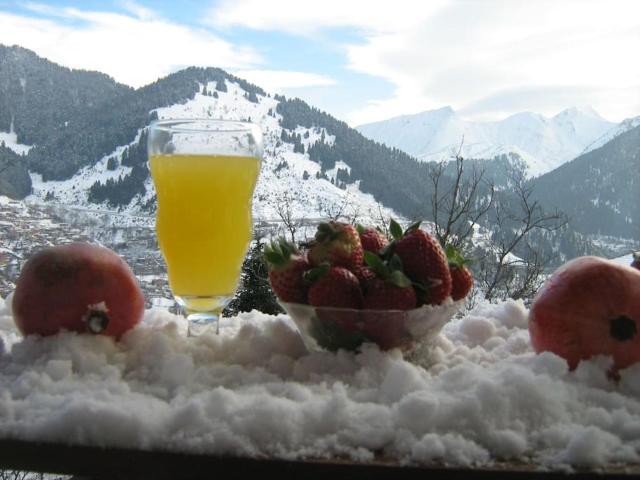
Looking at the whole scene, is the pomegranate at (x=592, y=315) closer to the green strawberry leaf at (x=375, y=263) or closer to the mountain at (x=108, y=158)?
the green strawberry leaf at (x=375, y=263)

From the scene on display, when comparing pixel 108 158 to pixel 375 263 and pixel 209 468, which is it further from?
pixel 209 468

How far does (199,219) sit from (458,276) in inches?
15.5

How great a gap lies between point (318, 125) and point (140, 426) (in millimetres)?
39889

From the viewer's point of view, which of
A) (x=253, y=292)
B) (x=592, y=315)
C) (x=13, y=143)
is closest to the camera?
(x=592, y=315)

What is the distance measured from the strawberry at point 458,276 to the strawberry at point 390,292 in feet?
0.38

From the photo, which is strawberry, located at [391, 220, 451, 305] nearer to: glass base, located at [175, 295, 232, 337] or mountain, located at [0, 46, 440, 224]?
glass base, located at [175, 295, 232, 337]

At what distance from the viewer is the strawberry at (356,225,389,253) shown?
2.94 ft

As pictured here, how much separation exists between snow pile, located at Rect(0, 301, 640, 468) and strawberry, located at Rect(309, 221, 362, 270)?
126mm

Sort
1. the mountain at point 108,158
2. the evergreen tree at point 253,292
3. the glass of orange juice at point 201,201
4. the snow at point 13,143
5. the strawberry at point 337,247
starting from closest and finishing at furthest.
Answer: the strawberry at point 337,247 < the glass of orange juice at point 201,201 < the evergreen tree at point 253,292 < the snow at point 13,143 < the mountain at point 108,158

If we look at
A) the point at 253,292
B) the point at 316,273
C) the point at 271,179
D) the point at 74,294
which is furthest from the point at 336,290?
the point at 271,179

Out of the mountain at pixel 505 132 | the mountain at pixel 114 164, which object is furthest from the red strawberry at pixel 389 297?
the mountain at pixel 505 132

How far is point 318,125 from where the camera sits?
39719mm

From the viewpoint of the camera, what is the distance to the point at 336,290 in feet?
2.52

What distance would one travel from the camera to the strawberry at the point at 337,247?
815mm
